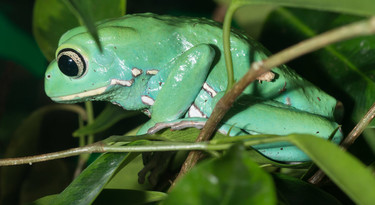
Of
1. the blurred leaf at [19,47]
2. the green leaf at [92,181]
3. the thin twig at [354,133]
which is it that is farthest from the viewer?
the blurred leaf at [19,47]

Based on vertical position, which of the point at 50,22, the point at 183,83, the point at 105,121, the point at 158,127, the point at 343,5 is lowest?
the point at 105,121

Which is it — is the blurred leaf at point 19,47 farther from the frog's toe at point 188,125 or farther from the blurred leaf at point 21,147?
the frog's toe at point 188,125

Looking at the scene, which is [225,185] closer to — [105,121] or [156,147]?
[156,147]

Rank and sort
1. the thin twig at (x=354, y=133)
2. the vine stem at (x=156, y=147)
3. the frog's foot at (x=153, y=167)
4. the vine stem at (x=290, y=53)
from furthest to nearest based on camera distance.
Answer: the frog's foot at (x=153, y=167) < the thin twig at (x=354, y=133) < the vine stem at (x=156, y=147) < the vine stem at (x=290, y=53)

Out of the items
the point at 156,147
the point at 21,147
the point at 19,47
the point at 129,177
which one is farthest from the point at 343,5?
the point at 19,47

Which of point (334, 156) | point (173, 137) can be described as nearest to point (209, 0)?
point (173, 137)

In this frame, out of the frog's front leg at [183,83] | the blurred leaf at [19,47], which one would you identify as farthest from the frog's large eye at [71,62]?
the blurred leaf at [19,47]
